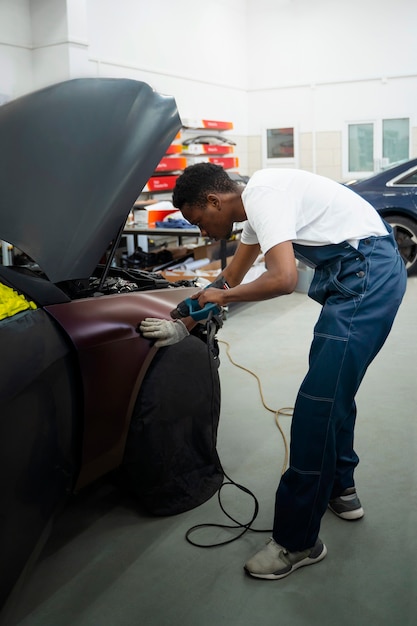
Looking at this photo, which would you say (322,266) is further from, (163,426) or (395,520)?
(395,520)

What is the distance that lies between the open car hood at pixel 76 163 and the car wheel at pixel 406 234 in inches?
209

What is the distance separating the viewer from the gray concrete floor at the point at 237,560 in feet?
6.35

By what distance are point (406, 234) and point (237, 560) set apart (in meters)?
5.58

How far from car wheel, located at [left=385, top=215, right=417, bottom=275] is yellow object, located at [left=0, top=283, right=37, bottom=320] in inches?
227

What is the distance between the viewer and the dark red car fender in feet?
6.81

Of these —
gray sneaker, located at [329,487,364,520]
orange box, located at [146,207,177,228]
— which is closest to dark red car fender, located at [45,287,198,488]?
gray sneaker, located at [329,487,364,520]

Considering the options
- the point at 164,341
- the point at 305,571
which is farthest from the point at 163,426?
the point at 305,571

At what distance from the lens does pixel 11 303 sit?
5.94 ft

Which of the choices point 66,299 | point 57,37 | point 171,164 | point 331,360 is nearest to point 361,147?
point 171,164

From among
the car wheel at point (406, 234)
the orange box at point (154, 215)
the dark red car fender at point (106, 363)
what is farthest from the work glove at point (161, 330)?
the car wheel at point (406, 234)

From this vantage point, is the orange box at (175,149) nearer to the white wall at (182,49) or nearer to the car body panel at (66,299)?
the white wall at (182,49)

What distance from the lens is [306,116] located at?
11805 millimetres

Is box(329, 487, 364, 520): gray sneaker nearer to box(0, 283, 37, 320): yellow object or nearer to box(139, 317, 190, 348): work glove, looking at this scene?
box(139, 317, 190, 348): work glove

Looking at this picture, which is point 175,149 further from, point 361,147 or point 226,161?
point 361,147
